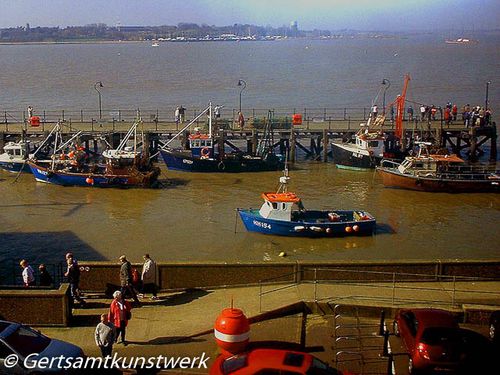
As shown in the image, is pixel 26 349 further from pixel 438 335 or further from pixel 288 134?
pixel 288 134

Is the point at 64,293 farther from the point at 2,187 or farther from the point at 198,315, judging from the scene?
the point at 2,187

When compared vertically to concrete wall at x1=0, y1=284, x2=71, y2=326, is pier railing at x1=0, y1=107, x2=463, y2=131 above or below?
below

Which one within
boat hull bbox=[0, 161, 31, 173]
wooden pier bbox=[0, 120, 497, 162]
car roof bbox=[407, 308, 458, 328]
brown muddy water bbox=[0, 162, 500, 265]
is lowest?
brown muddy water bbox=[0, 162, 500, 265]

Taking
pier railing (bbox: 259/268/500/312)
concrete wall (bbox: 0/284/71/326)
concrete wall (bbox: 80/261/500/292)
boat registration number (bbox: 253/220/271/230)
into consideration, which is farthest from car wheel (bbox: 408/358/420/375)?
boat registration number (bbox: 253/220/271/230)

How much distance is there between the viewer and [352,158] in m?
45.3

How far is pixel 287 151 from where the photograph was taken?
48594 millimetres

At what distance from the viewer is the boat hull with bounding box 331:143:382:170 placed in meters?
44.8

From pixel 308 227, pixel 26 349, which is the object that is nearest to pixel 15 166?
pixel 308 227

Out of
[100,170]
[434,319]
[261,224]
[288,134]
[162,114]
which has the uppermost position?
[434,319]

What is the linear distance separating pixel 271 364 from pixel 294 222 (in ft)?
60.6

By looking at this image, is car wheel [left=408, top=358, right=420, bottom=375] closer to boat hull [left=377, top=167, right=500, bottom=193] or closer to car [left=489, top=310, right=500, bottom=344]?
car [left=489, top=310, right=500, bottom=344]

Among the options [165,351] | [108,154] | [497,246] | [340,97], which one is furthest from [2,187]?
[340,97]

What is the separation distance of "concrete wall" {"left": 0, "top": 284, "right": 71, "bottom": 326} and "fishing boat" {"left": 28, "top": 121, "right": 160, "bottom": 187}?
2395cm

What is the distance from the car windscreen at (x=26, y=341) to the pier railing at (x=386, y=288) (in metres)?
5.01
